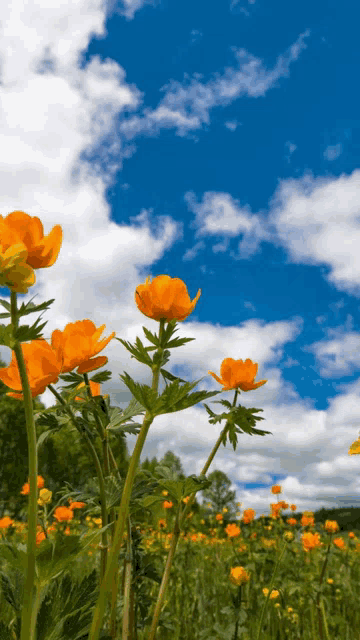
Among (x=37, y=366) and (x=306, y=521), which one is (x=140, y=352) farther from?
(x=306, y=521)

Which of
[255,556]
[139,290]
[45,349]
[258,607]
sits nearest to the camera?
[45,349]

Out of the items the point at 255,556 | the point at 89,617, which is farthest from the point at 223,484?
the point at 89,617

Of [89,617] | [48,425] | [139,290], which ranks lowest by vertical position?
[89,617]

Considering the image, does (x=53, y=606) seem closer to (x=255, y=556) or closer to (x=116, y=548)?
(x=116, y=548)

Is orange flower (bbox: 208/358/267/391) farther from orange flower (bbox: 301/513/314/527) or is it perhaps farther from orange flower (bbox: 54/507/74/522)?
orange flower (bbox: 301/513/314/527)

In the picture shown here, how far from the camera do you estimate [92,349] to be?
1146mm

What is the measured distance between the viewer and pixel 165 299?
1.18 m

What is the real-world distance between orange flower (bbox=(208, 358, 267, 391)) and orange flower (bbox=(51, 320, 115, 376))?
74 cm

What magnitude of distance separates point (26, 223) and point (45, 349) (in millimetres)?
279

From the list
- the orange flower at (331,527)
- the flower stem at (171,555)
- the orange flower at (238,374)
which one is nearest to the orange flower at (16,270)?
the flower stem at (171,555)

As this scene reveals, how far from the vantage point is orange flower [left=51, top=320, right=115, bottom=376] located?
1.11 m

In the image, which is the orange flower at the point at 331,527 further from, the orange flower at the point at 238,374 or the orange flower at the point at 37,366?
the orange flower at the point at 37,366

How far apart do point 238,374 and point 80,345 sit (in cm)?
81

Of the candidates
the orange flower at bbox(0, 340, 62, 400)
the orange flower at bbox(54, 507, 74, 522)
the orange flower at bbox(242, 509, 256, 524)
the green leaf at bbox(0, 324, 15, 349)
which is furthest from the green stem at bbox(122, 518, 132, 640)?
the orange flower at bbox(242, 509, 256, 524)
